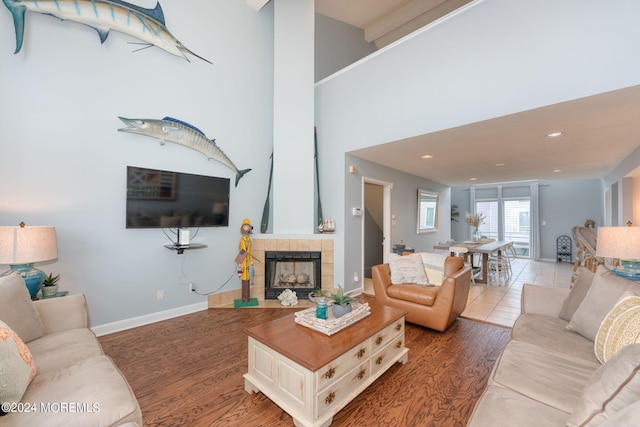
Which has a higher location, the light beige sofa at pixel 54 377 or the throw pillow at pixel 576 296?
the throw pillow at pixel 576 296

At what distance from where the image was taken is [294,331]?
195 cm

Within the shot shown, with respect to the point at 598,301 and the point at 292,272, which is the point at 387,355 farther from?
the point at 292,272

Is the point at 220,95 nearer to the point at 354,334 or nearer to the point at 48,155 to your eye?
the point at 48,155

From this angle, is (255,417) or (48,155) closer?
(255,417)

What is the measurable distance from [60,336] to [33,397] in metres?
0.80

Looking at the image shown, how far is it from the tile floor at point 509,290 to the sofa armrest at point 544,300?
1024mm

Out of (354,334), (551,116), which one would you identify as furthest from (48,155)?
(551,116)

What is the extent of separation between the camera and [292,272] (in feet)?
13.8

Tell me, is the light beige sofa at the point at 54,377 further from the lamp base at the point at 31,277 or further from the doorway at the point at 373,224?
the doorway at the point at 373,224

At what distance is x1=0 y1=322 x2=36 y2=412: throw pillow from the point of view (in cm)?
109

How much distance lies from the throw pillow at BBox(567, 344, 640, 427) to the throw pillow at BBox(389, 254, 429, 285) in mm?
2335

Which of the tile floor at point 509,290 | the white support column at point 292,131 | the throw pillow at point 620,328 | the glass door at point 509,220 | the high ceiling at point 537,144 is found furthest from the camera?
the glass door at point 509,220

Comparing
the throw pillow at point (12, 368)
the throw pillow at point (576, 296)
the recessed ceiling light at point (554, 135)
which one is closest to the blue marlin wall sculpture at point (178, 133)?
the throw pillow at point (12, 368)

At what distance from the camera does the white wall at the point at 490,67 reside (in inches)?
87.4
